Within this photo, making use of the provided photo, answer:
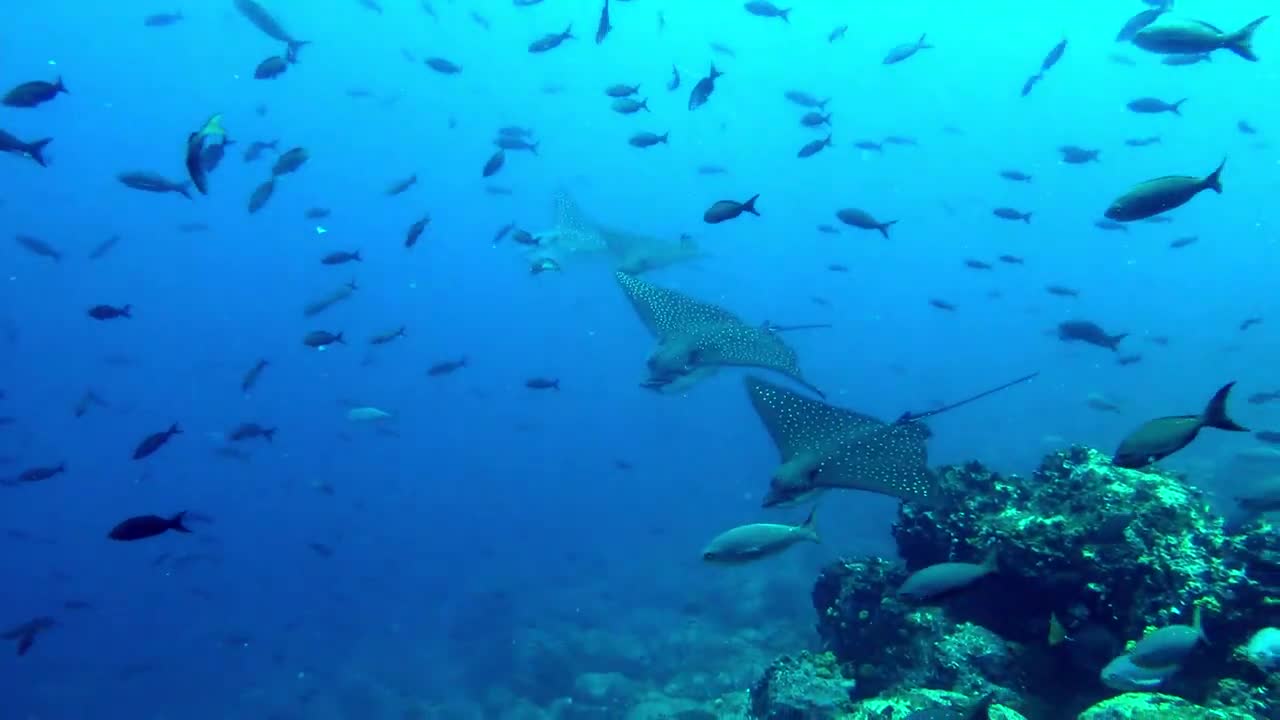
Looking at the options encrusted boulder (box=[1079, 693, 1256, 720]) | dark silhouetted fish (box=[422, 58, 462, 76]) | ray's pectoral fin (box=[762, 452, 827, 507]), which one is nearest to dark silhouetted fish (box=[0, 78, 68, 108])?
dark silhouetted fish (box=[422, 58, 462, 76])

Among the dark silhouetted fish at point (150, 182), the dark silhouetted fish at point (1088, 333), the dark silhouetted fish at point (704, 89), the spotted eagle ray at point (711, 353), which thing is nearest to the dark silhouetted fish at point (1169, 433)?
the spotted eagle ray at point (711, 353)

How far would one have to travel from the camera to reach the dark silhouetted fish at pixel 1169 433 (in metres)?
3.85

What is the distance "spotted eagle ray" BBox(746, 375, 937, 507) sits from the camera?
5.06 m

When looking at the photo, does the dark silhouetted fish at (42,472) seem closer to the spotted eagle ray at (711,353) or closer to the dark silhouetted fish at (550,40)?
the spotted eagle ray at (711,353)

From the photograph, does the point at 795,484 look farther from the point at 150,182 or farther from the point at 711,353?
the point at 150,182

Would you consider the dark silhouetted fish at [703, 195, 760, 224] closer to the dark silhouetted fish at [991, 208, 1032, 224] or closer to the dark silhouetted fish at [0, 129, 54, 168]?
the dark silhouetted fish at [0, 129, 54, 168]

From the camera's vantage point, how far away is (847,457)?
206 inches

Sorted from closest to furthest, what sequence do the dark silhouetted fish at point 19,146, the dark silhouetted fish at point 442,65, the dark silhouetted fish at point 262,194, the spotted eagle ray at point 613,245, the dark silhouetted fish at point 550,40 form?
the dark silhouetted fish at point 19,146 → the dark silhouetted fish at point 262,194 → the dark silhouetted fish at point 550,40 → the dark silhouetted fish at point 442,65 → the spotted eagle ray at point 613,245

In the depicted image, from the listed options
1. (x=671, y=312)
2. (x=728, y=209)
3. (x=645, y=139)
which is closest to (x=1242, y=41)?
(x=728, y=209)

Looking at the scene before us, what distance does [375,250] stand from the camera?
336ft

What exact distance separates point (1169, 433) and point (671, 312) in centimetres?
571

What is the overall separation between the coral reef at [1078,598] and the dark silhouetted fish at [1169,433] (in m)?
1.34

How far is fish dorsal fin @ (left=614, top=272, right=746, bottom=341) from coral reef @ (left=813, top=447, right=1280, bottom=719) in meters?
3.67

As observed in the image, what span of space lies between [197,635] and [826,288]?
71.7 m
